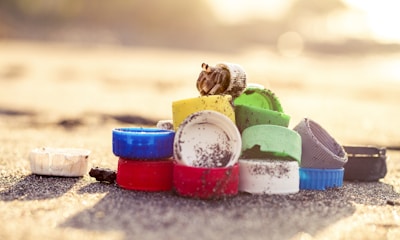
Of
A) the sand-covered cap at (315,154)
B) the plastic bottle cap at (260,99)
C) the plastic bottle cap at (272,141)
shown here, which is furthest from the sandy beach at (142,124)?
the plastic bottle cap at (260,99)

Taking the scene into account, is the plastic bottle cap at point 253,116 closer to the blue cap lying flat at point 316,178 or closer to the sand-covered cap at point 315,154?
the sand-covered cap at point 315,154

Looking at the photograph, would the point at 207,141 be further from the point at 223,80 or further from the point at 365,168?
the point at 365,168

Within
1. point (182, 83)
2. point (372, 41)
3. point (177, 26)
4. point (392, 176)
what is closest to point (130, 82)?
point (182, 83)

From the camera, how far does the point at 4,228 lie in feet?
14.0

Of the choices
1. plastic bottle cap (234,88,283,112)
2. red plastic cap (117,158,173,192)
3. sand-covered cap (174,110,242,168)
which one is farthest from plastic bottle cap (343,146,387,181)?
red plastic cap (117,158,173,192)

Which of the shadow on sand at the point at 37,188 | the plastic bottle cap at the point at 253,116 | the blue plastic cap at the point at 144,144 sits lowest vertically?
the shadow on sand at the point at 37,188

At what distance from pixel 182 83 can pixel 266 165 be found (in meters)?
12.1

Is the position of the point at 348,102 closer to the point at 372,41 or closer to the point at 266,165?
the point at 266,165

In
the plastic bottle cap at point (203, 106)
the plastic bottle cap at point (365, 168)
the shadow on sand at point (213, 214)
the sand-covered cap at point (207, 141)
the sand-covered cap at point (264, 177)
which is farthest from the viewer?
the plastic bottle cap at point (365, 168)

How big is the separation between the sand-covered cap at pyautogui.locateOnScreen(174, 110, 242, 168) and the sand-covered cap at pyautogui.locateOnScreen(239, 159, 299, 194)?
190 millimetres

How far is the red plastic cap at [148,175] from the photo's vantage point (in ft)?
17.6

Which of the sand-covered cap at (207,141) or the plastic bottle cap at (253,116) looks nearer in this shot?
the sand-covered cap at (207,141)

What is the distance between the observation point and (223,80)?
233 inches

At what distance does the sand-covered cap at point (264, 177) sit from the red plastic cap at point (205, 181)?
236 mm
